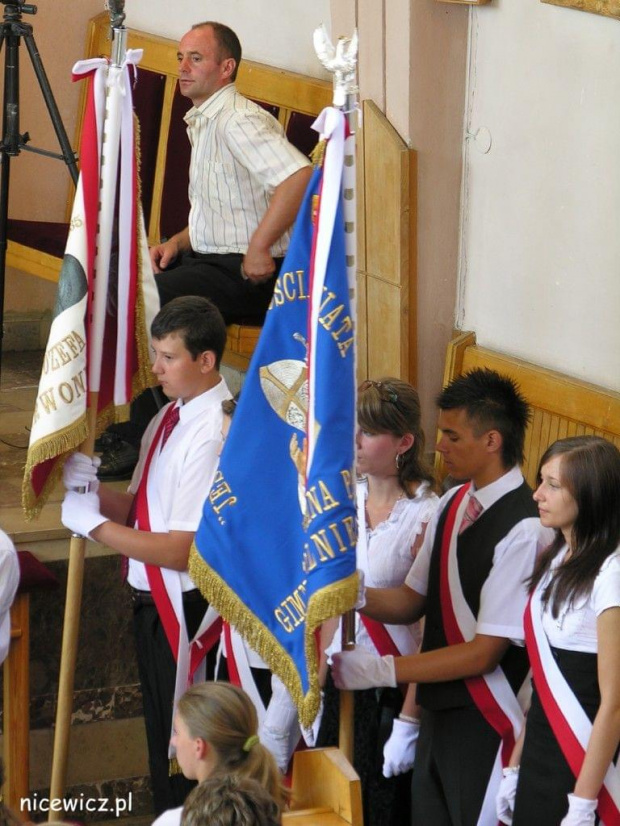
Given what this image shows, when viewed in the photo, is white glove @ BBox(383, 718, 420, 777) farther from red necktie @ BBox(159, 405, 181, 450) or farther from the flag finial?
the flag finial

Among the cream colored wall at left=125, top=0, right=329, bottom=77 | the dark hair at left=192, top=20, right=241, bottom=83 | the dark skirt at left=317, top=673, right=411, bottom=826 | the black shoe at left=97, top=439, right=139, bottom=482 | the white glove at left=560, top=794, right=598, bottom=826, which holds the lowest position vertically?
the dark skirt at left=317, top=673, right=411, bottom=826

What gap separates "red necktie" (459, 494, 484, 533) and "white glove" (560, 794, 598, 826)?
0.59m

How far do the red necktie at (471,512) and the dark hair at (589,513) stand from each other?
34cm

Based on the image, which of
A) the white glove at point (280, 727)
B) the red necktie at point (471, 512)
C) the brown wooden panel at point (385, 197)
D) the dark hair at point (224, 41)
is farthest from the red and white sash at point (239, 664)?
the dark hair at point (224, 41)

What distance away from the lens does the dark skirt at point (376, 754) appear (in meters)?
2.92

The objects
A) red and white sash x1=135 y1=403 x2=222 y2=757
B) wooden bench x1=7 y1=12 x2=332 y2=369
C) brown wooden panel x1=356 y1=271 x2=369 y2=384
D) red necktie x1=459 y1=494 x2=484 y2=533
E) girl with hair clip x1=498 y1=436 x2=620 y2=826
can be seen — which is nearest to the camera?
girl with hair clip x1=498 y1=436 x2=620 y2=826

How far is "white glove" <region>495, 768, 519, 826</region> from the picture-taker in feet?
8.15

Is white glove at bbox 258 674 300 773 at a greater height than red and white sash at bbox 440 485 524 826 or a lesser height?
lesser

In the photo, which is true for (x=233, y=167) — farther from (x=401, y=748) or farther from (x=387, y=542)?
(x=401, y=748)

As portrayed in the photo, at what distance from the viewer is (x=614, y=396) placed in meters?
3.58

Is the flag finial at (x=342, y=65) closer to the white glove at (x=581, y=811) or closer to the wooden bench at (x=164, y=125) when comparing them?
the white glove at (x=581, y=811)

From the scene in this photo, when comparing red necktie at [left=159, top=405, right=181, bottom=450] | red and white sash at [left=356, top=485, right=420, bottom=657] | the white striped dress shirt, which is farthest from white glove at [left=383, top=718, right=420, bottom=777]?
Answer: the white striped dress shirt

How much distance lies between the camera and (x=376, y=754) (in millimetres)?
2939

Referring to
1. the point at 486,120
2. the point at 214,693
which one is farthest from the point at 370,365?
the point at 214,693
